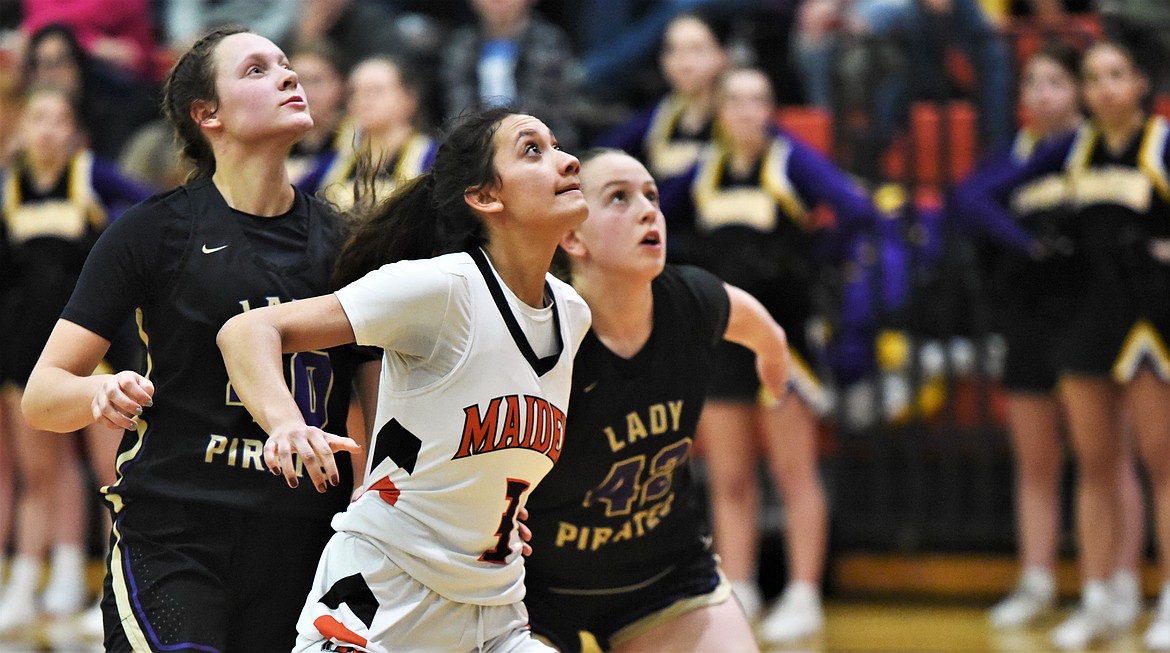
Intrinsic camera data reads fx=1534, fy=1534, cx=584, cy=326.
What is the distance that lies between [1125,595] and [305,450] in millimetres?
4083

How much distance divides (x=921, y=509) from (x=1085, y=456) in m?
0.96

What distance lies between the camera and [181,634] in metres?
2.83

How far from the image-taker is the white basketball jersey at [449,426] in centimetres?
280

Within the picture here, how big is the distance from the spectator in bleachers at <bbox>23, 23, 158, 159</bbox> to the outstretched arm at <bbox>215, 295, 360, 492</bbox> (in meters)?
4.31

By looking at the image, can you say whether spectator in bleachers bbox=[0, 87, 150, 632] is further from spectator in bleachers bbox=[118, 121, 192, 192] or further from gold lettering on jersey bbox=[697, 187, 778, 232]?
gold lettering on jersey bbox=[697, 187, 778, 232]

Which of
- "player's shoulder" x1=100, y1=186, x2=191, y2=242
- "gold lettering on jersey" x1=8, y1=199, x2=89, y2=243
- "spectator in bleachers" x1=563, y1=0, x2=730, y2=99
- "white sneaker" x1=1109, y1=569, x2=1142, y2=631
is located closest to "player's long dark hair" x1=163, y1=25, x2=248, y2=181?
"player's shoulder" x1=100, y1=186, x2=191, y2=242

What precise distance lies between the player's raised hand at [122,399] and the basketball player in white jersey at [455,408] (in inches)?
6.3

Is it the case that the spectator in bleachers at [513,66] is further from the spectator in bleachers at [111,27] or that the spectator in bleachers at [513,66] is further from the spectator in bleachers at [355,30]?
the spectator in bleachers at [111,27]

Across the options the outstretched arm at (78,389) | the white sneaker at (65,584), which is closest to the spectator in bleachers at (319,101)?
the white sneaker at (65,584)

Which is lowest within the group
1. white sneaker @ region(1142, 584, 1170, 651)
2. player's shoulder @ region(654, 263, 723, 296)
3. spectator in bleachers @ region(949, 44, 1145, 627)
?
white sneaker @ region(1142, 584, 1170, 651)

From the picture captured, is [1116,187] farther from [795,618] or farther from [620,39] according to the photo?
[620,39]

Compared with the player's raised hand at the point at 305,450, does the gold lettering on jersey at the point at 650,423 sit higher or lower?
lower

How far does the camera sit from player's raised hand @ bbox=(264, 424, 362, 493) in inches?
97.4

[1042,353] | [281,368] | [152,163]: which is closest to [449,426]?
[281,368]
